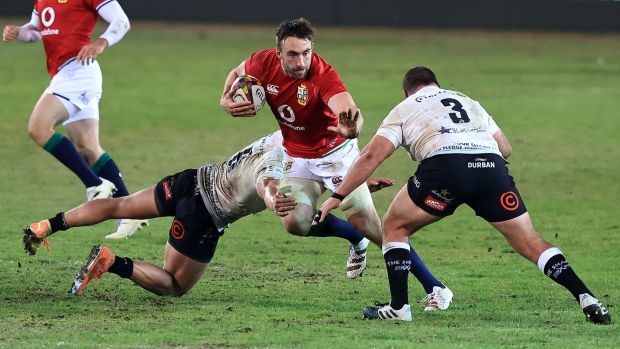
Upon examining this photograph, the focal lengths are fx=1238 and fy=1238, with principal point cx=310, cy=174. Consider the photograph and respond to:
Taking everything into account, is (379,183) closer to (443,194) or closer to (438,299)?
(443,194)

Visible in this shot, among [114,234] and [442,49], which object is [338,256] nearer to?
[114,234]

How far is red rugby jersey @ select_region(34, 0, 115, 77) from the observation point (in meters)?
12.8

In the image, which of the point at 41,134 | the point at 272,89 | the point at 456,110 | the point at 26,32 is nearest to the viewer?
the point at 456,110

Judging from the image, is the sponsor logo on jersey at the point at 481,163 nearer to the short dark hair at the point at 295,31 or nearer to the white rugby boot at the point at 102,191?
the short dark hair at the point at 295,31

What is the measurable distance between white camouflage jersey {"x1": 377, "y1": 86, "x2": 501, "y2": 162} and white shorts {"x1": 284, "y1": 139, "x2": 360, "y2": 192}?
1251 millimetres

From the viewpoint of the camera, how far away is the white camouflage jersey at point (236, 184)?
29.8 feet

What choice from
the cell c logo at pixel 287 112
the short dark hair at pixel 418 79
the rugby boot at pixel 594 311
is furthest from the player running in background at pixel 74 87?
the rugby boot at pixel 594 311

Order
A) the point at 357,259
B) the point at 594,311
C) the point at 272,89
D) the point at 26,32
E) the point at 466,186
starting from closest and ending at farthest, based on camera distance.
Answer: the point at 594,311 → the point at 466,186 → the point at 272,89 → the point at 357,259 → the point at 26,32

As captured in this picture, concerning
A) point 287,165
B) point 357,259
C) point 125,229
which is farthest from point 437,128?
point 125,229

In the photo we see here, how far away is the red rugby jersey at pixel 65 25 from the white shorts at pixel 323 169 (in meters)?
4.02

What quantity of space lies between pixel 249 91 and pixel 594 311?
3042mm

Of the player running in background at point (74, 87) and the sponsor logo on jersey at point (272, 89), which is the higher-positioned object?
the sponsor logo on jersey at point (272, 89)

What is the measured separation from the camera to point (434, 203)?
8344 mm

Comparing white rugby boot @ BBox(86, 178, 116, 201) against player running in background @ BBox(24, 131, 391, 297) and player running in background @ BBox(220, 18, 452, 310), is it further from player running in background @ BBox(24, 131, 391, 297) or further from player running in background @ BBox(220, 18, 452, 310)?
player running in background @ BBox(220, 18, 452, 310)
